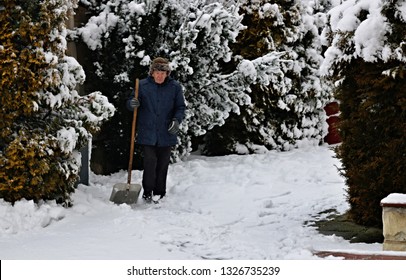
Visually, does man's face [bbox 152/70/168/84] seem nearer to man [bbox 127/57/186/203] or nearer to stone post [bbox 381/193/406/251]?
man [bbox 127/57/186/203]

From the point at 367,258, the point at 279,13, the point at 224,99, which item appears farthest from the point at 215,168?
the point at 367,258

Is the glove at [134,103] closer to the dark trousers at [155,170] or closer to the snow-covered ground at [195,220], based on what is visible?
the dark trousers at [155,170]

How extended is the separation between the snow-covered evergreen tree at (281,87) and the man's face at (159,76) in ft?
8.10

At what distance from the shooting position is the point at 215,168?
9828 mm

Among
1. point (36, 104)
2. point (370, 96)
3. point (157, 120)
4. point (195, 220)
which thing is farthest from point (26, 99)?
point (370, 96)

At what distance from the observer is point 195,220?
278 inches

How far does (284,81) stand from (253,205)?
4030mm

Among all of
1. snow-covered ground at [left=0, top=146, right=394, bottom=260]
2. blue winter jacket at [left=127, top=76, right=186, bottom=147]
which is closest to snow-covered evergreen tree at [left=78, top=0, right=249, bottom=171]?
snow-covered ground at [left=0, top=146, right=394, bottom=260]

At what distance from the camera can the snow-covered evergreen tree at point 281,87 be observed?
11.2 meters

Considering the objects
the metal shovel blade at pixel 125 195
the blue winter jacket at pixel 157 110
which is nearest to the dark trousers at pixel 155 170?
the blue winter jacket at pixel 157 110

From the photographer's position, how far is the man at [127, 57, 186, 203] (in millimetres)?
8172

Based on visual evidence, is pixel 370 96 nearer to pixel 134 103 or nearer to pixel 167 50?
pixel 134 103

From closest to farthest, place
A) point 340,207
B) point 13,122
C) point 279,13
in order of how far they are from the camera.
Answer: point 13,122 → point 340,207 → point 279,13

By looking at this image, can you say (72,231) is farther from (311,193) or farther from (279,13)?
(279,13)
